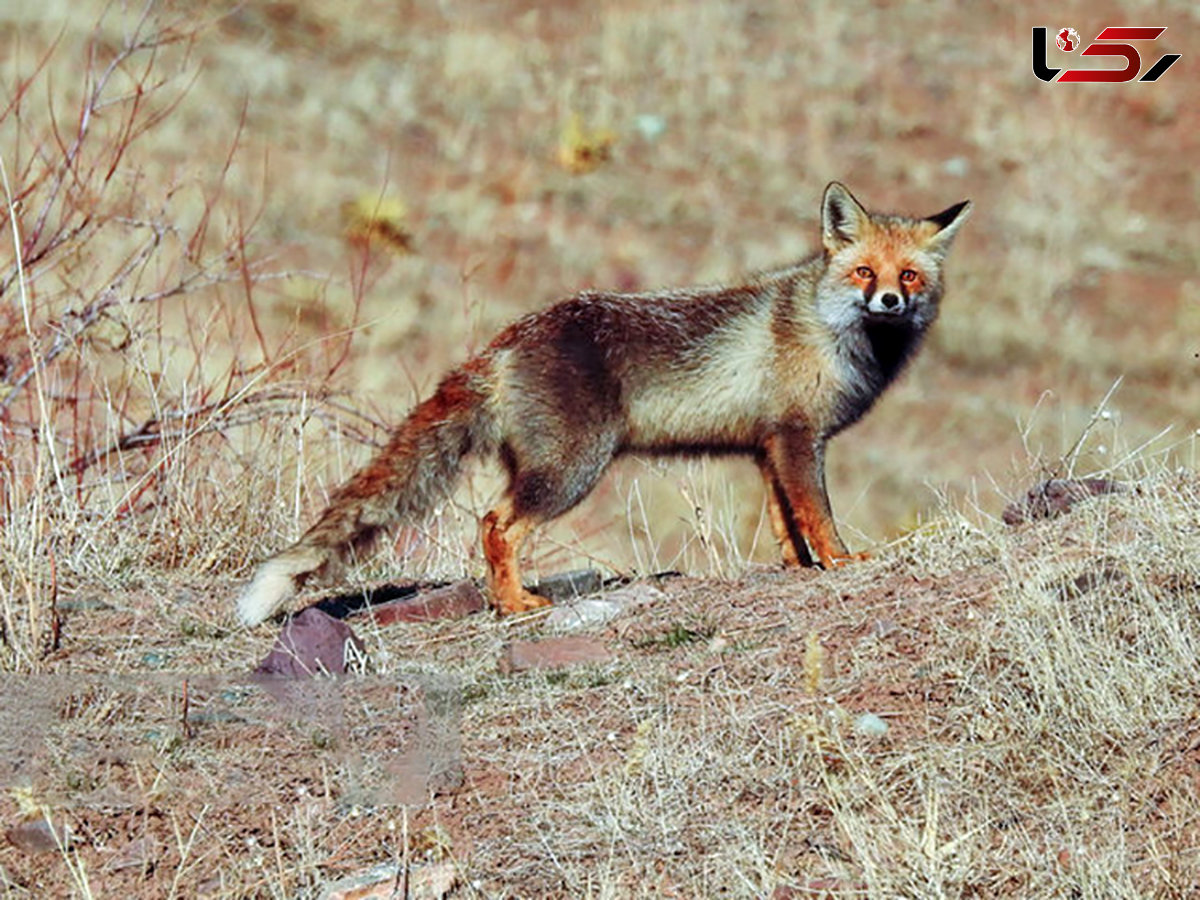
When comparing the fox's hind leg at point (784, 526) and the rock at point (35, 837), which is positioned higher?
the rock at point (35, 837)

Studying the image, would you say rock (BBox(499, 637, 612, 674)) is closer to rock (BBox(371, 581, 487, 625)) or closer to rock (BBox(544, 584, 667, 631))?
rock (BBox(544, 584, 667, 631))

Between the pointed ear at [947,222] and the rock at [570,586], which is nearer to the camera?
the rock at [570,586]

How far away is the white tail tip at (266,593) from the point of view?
6516mm

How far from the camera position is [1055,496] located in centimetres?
683

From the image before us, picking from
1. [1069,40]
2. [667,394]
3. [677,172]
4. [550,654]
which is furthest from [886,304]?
[1069,40]

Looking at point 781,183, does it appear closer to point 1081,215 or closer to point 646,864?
point 1081,215

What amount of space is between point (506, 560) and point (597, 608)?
0.55 meters

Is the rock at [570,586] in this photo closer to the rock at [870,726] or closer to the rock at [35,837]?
the rock at [870,726]

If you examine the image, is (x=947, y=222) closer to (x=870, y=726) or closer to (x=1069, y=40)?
(x=870, y=726)

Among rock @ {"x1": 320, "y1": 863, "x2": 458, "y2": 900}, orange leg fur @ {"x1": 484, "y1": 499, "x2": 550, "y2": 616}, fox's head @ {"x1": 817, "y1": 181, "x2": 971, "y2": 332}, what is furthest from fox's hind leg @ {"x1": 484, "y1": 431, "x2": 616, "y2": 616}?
rock @ {"x1": 320, "y1": 863, "x2": 458, "y2": 900}

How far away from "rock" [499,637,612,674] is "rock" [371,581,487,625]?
3.23 ft

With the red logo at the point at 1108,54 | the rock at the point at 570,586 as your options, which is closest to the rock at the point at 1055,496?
the rock at the point at 570,586

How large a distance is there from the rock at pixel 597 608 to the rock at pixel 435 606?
48 cm

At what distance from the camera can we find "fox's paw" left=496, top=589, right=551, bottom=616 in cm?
679
